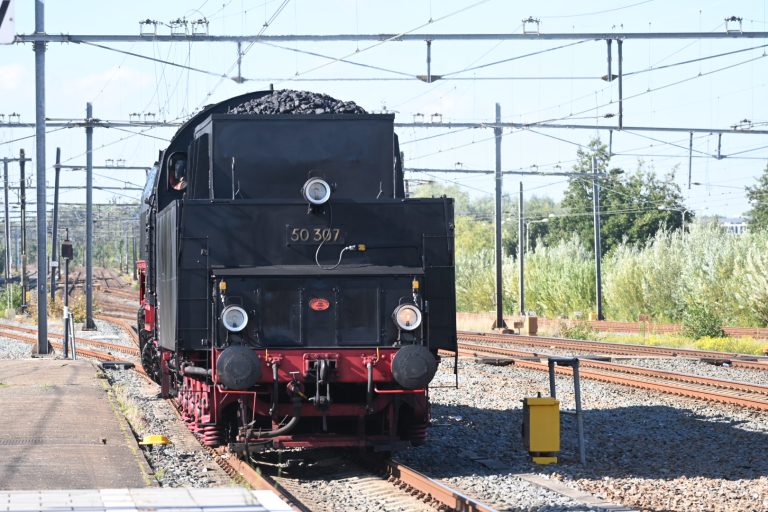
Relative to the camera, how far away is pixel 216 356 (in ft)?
35.4

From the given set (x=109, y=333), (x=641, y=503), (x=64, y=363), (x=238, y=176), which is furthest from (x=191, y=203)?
(x=109, y=333)

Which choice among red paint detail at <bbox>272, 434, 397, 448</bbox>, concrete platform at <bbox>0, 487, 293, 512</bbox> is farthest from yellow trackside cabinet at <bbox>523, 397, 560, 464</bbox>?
concrete platform at <bbox>0, 487, 293, 512</bbox>

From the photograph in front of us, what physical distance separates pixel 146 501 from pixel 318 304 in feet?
13.7

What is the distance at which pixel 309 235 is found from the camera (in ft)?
36.8

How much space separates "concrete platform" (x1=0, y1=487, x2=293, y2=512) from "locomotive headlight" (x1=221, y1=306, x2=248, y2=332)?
132 inches

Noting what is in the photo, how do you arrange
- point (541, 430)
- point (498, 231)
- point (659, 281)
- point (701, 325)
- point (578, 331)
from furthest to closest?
point (659, 281)
point (498, 231)
point (578, 331)
point (701, 325)
point (541, 430)

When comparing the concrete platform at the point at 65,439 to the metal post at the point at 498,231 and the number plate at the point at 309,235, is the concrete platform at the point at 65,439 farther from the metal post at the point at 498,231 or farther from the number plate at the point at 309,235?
the metal post at the point at 498,231

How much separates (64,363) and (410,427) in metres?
15.9

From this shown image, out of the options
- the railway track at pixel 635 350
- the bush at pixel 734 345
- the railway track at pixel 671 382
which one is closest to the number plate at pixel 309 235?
the railway track at pixel 671 382

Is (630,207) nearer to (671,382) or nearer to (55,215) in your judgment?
(55,215)

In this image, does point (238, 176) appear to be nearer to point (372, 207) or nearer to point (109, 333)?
point (372, 207)

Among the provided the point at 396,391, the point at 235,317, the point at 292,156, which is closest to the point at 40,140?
the point at 292,156

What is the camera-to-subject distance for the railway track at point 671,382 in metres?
17.1

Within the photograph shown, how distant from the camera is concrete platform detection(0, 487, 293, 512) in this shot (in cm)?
662
